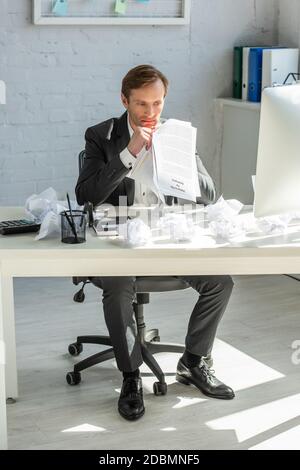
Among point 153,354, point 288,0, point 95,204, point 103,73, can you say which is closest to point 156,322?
point 153,354

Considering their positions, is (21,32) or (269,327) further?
(21,32)

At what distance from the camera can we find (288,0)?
461cm

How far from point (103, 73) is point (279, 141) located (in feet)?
7.19

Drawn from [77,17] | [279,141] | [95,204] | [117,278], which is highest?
[77,17]

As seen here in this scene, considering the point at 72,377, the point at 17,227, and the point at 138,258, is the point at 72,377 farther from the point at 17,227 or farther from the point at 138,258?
the point at 138,258

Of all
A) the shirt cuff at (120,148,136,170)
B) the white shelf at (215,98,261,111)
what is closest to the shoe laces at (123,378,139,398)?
the shirt cuff at (120,148,136,170)

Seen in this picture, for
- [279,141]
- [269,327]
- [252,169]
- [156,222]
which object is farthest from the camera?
[252,169]

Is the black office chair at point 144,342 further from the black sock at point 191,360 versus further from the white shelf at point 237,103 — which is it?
the white shelf at point 237,103

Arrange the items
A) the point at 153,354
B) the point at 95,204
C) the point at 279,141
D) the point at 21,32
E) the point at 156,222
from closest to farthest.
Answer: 1. the point at 279,141
2. the point at 156,222
3. the point at 95,204
4. the point at 153,354
5. the point at 21,32

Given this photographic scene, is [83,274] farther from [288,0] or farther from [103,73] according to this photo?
[288,0]

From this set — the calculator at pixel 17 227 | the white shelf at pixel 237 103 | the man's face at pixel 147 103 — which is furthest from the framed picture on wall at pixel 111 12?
the calculator at pixel 17 227

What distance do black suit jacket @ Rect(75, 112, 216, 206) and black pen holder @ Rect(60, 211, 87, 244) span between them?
1.64ft

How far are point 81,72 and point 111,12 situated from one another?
0.34 m

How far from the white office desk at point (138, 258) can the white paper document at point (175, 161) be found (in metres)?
0.21
